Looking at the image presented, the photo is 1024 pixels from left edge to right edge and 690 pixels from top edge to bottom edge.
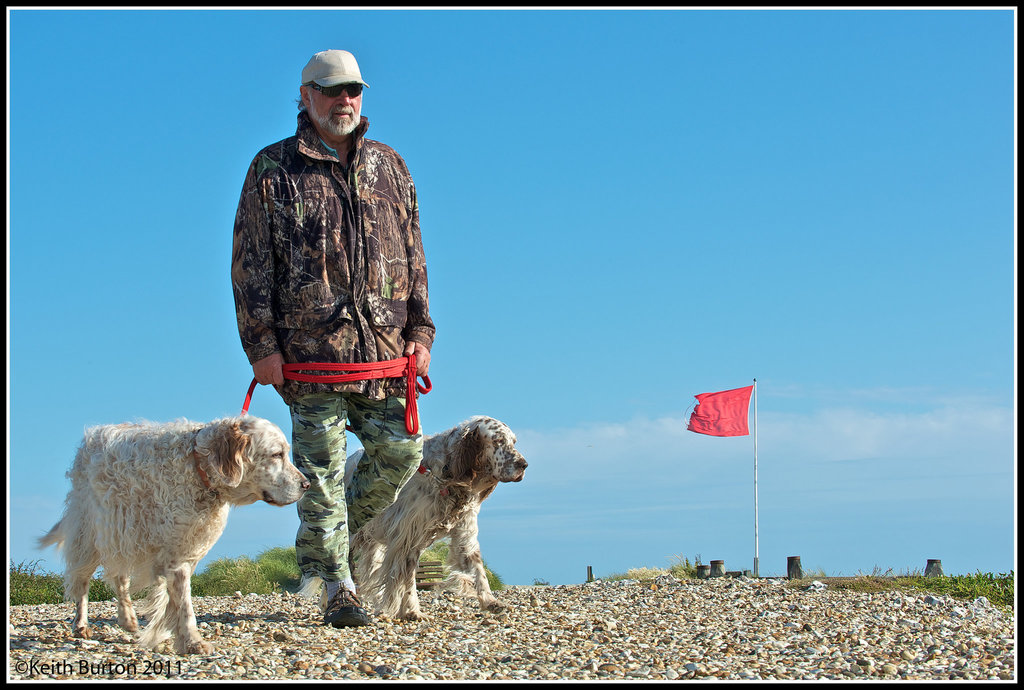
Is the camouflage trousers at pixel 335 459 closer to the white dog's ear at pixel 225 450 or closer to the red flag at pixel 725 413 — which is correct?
the white dog's ear at pixel 225 450

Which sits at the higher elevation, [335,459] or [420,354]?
[420,354]

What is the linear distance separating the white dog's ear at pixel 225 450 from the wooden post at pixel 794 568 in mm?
9447

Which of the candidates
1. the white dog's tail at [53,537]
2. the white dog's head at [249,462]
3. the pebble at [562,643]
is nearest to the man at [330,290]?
the white dog's head at [249,462]

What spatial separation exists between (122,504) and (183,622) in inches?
30.4

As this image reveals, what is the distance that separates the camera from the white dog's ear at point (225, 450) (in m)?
5.42

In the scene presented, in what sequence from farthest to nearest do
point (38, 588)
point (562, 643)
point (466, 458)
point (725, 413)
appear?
point (725, 413) → point (38, 588) → point (466, 458) → point (562, 643)

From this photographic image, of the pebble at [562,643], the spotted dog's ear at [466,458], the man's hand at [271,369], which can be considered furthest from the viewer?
the spotted dog's ear at [466,458]

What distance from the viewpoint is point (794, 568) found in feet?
42.8

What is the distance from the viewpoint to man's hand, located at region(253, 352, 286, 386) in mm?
6074

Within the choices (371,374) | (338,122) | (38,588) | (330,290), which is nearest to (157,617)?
(371,374)

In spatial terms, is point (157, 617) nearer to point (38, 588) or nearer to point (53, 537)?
point (53, 537)

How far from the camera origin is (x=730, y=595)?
10.8 meters

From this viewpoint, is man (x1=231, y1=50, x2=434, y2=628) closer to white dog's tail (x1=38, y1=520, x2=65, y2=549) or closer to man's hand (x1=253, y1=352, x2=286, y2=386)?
man's hand (x1=253, y1=352, x2=286, y2=386)

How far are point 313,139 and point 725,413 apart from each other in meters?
11.8
